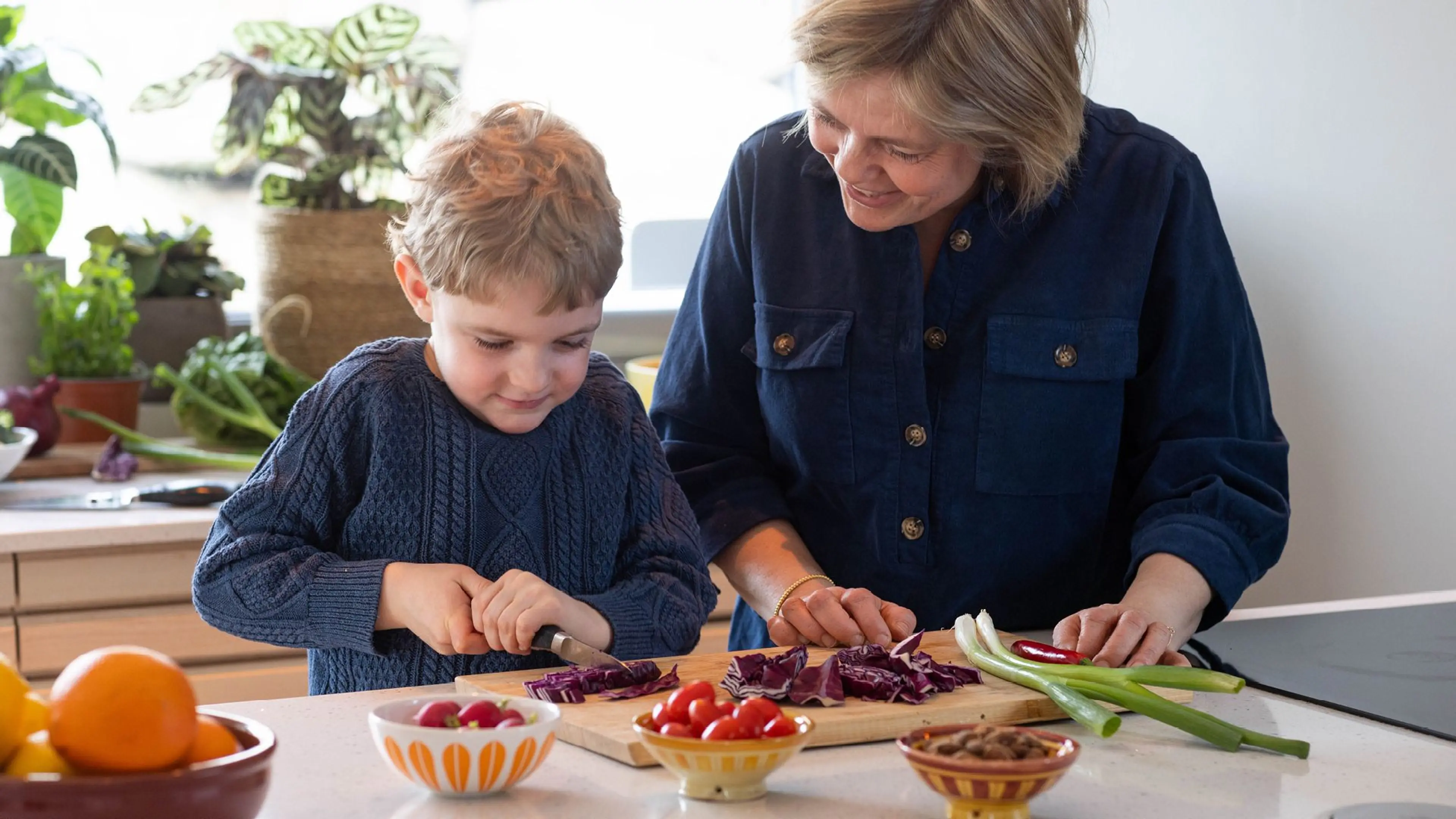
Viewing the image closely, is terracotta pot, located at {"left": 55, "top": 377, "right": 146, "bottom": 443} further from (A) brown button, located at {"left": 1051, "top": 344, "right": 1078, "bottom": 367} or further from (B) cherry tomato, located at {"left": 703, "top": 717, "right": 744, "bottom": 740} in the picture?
(B) cherry tomato, located at {"left": 703, "top": 717, "right": 744, "bottom": 740}

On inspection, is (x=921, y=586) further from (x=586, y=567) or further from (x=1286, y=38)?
(x=1286, y=38)

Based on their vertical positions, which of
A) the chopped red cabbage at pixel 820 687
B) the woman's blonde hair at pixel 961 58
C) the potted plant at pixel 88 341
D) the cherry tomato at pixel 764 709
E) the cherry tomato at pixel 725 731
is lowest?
the chopped red cabbage at pixel 820 687

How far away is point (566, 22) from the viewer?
326 centimetres

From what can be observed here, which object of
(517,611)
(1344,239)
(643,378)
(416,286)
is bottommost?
(517,611)

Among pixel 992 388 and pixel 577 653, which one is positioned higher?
pixel 992 388

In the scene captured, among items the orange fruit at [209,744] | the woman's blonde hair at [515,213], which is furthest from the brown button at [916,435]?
the orange fruit at [209,744]

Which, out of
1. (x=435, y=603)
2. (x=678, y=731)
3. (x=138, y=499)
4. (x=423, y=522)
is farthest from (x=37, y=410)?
(x=678, y=731)

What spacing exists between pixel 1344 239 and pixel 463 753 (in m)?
1.44

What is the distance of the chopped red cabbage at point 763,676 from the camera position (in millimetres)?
1109

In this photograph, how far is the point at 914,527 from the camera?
4.96 feet

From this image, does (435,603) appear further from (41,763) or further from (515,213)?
(41,763)

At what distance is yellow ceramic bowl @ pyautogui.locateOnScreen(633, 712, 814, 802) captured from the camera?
89 cm

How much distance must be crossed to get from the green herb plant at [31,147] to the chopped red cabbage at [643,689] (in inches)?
74.8

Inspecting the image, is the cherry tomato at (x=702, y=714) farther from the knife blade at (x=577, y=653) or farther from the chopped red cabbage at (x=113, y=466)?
the chopped red cabbage at (x=113, y=466)
